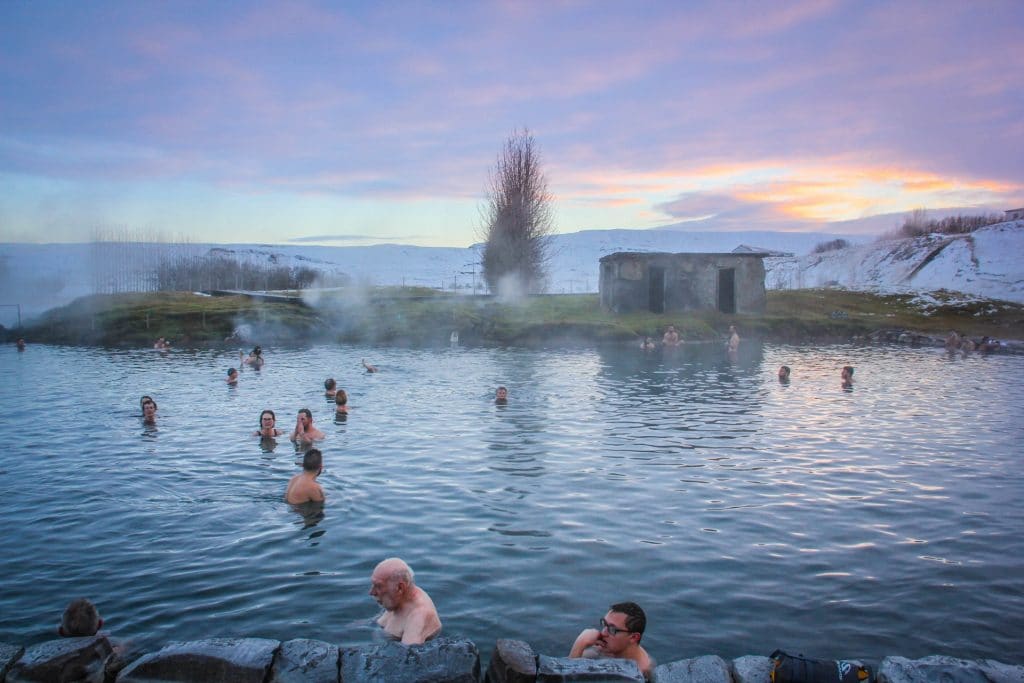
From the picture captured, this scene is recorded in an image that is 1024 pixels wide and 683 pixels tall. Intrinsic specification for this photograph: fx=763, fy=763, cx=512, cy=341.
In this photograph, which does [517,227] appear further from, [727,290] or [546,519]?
[546,519]

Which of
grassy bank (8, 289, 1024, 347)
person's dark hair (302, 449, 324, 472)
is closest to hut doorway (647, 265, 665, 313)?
grassy bank (8, 289, 1024, 347)

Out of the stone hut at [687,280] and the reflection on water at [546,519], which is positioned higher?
the stone hut at [687,280]

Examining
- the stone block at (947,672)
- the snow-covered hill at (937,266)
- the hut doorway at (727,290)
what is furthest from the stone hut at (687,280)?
the stone block at (947,672)

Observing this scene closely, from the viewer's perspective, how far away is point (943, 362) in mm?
35844

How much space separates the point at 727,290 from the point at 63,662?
51219 millimetres

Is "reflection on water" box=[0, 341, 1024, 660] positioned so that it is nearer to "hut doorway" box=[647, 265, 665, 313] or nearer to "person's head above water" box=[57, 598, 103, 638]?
"person's head above water" box=[57, 598, 103, 638]

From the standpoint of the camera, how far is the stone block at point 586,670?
5820 mm

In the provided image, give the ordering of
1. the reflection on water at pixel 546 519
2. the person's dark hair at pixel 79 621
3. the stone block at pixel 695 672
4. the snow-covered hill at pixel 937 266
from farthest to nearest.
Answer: the snow-covered hill at pixel 937 266
the reflection on water at pixel 546 519
the person's dark hair at pixel 79 621
the stone block at pixel 695 672

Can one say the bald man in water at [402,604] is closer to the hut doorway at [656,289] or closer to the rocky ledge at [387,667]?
the rocky ledge at [387,667]

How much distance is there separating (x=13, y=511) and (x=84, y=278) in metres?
137

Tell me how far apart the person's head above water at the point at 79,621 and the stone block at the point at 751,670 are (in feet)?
19.0

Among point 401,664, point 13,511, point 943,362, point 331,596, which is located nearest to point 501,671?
point 401,664

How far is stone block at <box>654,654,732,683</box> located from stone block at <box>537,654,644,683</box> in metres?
0.26

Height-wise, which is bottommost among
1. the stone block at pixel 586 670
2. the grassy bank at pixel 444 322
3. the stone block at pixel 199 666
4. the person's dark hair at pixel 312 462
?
the stone block at pixel 586 670
